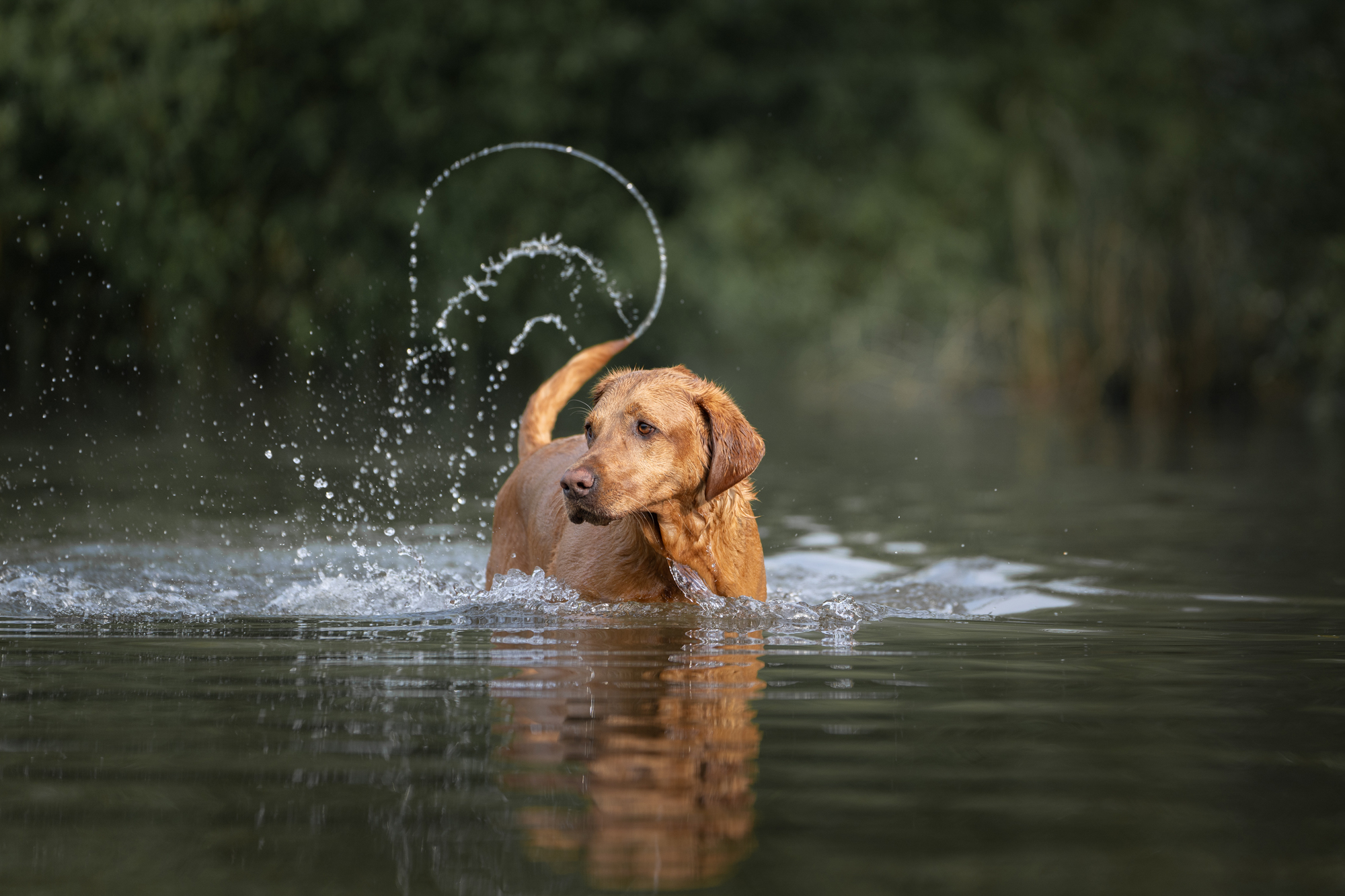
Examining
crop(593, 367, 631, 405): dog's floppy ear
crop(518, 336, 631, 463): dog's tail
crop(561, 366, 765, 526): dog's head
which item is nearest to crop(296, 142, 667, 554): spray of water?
crop(518, 336, 631, 463): dog's tail

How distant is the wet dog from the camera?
17.1 ft

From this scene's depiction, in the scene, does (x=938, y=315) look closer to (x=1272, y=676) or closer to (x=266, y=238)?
(x=266, y=238)

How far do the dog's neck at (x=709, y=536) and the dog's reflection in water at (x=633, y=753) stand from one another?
0.59 m

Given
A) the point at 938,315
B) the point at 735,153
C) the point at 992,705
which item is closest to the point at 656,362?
the point at 735,153

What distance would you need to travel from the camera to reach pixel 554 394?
6949 mm

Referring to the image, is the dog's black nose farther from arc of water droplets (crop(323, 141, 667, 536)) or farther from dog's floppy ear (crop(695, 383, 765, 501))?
arc of water droplets (crop(323, 141, 667, 536))

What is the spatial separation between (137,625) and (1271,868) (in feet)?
13.2

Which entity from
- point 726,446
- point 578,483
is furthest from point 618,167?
point 578,483

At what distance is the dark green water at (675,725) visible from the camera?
270cm

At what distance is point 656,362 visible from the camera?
23.6 meters

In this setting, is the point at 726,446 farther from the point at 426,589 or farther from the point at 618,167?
the point at 618,167

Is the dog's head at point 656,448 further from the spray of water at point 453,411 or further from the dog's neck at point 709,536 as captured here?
the spray of water at point 453,411

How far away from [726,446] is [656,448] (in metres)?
0.28

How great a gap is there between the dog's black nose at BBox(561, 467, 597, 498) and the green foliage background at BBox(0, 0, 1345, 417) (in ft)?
38.1
